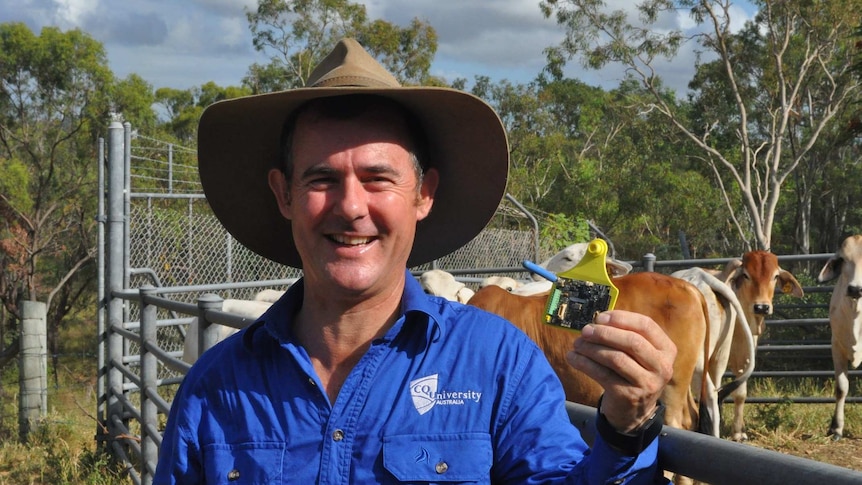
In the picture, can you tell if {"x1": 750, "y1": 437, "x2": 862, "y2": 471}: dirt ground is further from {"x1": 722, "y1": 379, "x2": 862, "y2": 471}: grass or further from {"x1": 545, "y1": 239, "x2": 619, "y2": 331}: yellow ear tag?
{"x1": 545, "y1": 239, "x2": 619, "y2": 331}: yellow ear tag

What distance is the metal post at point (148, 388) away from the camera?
5.35 m

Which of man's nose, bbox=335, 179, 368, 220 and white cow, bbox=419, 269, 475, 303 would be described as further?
white cow, bbox=419, 269, 475, 303

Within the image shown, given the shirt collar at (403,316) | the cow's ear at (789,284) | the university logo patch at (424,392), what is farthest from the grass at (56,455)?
the cow's ear at (789,284)

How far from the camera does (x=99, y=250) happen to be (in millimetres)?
7758

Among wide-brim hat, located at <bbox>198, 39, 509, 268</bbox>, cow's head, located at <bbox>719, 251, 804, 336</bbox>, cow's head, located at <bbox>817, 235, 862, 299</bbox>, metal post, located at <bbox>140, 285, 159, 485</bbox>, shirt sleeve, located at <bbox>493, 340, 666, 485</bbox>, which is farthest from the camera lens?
cow's head, located at <bbox>719, 251, 804, 336</bbox>

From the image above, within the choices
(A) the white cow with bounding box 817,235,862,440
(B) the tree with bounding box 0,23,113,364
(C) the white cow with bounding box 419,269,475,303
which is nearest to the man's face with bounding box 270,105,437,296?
(C) the white cow with bounding box 419,269,475,303

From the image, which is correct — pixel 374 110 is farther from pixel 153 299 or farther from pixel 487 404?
pixel 153 299

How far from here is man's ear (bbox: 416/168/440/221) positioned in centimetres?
227

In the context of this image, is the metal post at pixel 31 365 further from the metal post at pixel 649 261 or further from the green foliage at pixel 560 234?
the green foliage at pixel 560 234

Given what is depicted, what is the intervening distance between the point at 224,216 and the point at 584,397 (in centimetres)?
405

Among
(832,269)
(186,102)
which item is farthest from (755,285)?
(186,102)

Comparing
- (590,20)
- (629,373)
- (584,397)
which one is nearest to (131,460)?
(584,397)

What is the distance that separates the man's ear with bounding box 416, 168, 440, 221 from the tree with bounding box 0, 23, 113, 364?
1964 cm

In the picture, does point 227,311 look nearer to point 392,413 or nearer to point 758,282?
point 758,282
